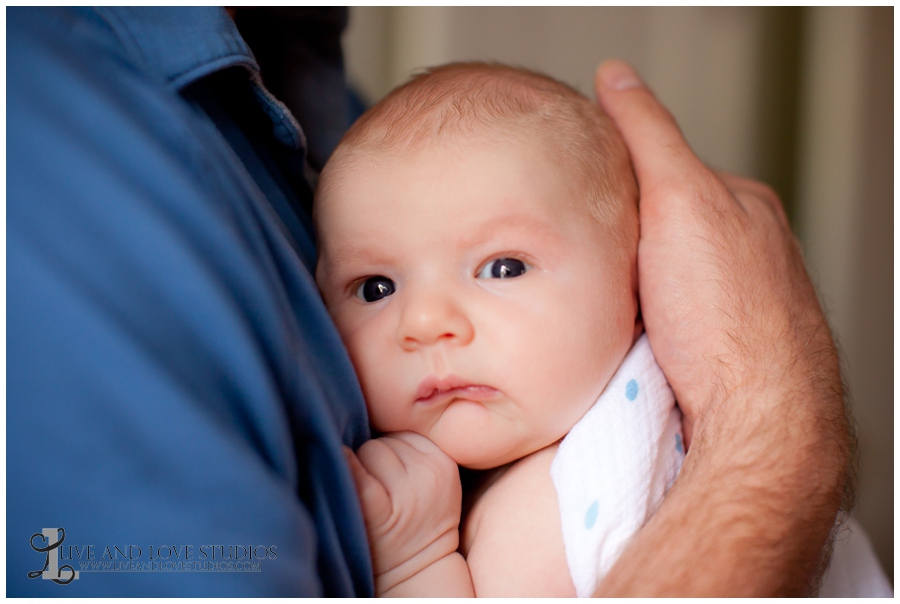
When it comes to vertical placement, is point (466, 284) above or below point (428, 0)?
below

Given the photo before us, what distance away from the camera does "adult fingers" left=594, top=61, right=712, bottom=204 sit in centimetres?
105

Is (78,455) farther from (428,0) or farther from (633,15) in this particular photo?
(633,15)

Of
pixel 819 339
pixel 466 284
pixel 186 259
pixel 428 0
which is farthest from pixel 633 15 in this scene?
pixel 186 259

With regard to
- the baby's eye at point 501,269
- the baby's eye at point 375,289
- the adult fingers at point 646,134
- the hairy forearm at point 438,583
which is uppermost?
the adult fingers at point 646,134

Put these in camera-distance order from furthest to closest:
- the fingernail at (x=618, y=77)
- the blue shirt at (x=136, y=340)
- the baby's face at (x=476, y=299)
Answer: the fingernail at (x=618, y=77) < the baby's face at (x=476, y=299) < the blue shirt at (x=136, y=340)

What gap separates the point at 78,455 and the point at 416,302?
0.43 meters

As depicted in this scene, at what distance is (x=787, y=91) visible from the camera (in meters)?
2.97

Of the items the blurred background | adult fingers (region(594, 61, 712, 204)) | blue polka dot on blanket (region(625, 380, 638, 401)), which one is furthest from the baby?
the blurred background

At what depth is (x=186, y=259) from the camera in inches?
22.2

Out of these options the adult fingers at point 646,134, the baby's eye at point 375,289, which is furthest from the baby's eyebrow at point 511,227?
the adult fingers at point 646,134

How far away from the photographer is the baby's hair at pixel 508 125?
0.92 m

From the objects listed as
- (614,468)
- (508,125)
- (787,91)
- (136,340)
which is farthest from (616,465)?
(787,91)

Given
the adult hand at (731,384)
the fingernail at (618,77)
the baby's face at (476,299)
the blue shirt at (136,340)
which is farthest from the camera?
the fingernail at (618,77)

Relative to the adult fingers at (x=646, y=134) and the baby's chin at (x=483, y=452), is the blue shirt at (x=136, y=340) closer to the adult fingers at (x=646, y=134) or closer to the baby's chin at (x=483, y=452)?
the baby's chin at (x=483, y=452)
